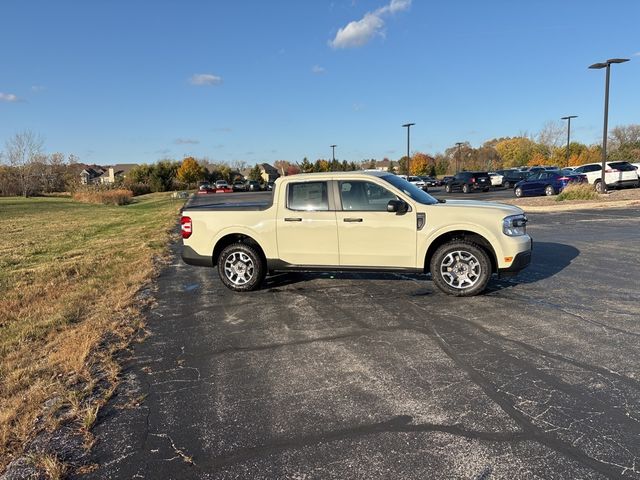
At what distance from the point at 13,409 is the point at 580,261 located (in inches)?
353

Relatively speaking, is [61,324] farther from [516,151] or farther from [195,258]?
[516,151]

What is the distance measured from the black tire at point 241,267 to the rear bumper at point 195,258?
23 centimetres

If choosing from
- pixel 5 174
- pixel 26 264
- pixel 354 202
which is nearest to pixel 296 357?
pixel 354 202

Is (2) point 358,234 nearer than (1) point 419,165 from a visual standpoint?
Yes

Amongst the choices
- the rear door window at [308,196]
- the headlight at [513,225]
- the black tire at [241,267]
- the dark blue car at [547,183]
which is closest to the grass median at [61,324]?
the black tire at [241,267]

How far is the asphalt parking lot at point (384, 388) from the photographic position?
2.84 m

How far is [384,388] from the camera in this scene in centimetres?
378

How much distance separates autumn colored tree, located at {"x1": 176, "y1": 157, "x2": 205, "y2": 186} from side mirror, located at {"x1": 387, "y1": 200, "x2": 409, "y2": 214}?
88.0 meters

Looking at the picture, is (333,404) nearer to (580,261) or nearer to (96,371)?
(96,371)

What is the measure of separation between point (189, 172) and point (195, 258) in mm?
87458

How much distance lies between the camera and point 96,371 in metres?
4.28

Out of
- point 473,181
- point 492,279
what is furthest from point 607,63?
point 492,279

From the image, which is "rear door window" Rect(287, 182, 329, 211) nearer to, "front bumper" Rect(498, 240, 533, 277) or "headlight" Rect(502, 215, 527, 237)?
"headlight" Rect(502, 215, 527, 237)

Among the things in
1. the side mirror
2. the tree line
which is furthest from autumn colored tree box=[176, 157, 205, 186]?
the side mirror
